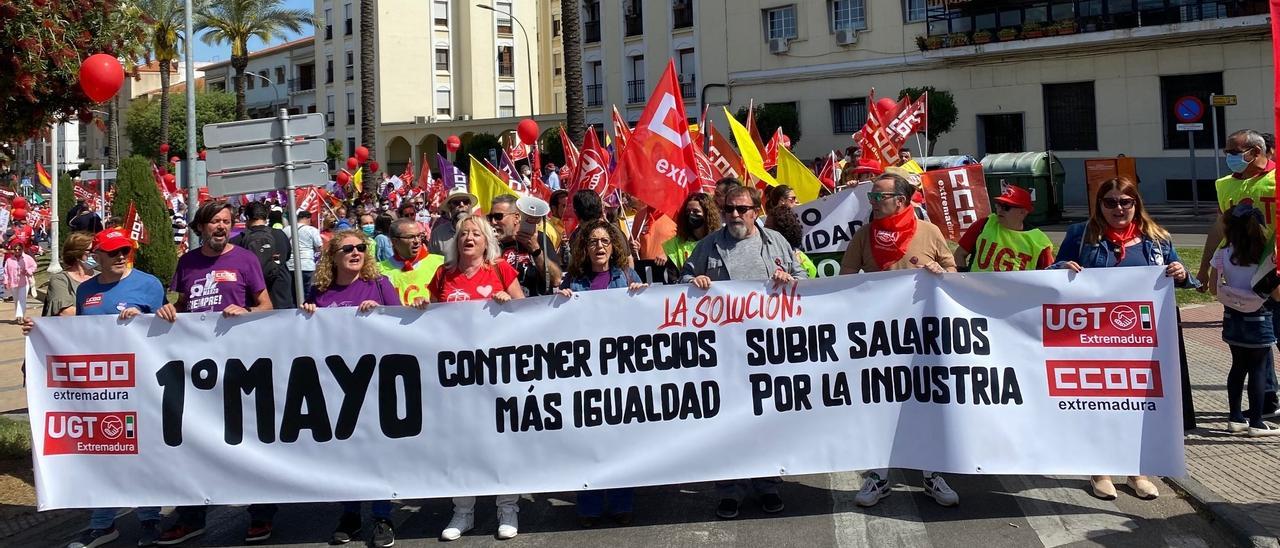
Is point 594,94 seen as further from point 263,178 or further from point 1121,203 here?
point 1121,203

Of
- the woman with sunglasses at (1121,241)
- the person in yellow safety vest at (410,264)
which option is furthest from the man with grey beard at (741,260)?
the person in yellow safety vest at (410,264)

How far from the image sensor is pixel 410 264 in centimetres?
738

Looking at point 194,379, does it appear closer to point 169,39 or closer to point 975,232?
point 975,232

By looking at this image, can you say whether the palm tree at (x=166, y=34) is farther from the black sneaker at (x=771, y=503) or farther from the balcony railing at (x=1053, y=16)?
the black sneaker at (x=771, y=503)

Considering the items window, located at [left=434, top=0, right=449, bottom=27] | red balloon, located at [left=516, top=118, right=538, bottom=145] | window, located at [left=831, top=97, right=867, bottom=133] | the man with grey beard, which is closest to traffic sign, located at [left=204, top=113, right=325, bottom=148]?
the man with grey beard

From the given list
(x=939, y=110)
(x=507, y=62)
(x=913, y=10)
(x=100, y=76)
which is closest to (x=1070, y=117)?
(x=939, y=110)

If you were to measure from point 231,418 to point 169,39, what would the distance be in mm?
38081

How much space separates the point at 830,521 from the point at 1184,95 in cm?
2774

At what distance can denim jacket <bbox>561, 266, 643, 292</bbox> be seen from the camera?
641 centimetres

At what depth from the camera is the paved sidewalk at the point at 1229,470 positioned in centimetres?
564

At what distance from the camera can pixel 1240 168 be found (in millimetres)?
8188

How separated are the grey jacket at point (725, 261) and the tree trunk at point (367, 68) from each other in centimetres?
1646

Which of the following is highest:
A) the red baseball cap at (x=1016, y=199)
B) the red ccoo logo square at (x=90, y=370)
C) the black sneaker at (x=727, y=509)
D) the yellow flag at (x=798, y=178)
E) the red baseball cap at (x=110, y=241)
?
the yellow flag at (x=798, y=178)

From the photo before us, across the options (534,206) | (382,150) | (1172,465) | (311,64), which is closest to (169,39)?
(382,150)
